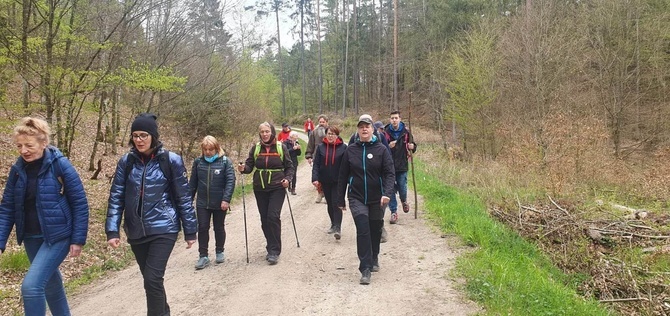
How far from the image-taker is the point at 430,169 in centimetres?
1659

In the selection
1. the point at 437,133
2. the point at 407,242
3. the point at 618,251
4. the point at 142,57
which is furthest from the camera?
the point at 437,133

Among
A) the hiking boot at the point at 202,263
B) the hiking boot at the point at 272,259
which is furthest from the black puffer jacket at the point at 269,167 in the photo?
the hiking boot at the point at 202,263

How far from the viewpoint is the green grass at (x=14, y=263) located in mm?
6480

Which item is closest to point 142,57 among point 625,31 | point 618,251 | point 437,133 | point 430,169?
point 430,169

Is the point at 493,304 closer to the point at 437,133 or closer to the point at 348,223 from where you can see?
the point at 348,223

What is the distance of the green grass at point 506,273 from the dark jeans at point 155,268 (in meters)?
3.20

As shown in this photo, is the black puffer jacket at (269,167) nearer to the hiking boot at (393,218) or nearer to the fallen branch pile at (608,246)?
the hiking boot at (393,218)

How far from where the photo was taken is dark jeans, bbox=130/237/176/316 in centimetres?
389

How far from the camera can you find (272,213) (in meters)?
6.37

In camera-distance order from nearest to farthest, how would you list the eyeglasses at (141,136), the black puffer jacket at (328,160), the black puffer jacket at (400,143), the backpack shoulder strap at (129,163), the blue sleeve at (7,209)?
1. the blue sleeve at (7,209)
2. the eyeglasses at (141,136)
3. the backpack shoulder strap at (129,163)
4. the black puffer jacket at (328,160)
5. the black puffer jacket at (400,143)

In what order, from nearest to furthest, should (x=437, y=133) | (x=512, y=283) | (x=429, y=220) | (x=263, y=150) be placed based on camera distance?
(x=512, y=283)
(x=263, y=150)
(x=429, y=220)
(x=437, y=133)

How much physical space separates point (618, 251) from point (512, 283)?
405 centimetres

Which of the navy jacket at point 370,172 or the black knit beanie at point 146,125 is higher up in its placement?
the black knit beanie at point 146,125

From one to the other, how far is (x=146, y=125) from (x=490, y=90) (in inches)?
732
